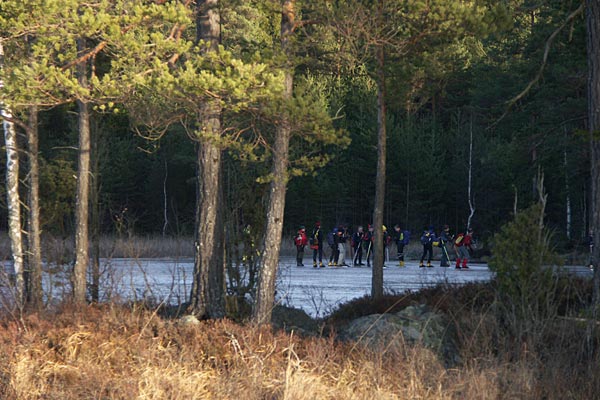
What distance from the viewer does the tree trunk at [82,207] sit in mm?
13992

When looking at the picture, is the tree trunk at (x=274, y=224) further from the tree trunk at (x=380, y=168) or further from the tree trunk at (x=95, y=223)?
the tree trunk at (x=95, y=223)

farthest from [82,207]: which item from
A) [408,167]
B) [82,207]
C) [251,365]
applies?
[408,167]

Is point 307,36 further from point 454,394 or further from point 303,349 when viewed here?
point 454,394

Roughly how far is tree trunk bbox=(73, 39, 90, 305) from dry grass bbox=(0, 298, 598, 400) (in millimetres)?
4101

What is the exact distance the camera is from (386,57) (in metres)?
15.5

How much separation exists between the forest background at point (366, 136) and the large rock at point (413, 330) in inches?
97.2

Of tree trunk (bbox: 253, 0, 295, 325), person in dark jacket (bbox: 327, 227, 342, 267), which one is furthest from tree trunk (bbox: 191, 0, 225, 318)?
person in dark jacket (bbox: 327, 227, 342, 267)

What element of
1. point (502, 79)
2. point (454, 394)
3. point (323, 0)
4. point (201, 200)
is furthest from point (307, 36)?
point (502, 79)

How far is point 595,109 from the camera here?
1081 centimetres

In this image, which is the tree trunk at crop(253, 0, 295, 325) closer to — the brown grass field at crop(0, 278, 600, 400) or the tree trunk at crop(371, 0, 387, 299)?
the brown grass field at crop(0, 278, 600, 400)

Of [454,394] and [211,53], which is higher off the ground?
[211,53]

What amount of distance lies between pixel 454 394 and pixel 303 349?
6.30 ft

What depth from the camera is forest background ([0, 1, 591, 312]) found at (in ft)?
42.1

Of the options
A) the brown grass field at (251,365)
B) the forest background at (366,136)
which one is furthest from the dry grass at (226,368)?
the forest background at (366,136)
